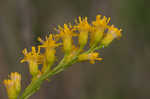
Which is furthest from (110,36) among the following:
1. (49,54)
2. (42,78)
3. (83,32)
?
(42,78)

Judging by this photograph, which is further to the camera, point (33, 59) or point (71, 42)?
point (33, 59)

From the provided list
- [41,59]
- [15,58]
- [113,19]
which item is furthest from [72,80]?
[41,59]

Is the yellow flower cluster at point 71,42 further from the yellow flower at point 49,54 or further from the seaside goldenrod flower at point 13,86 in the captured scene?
the seaside goldenrod flower at point 13,86

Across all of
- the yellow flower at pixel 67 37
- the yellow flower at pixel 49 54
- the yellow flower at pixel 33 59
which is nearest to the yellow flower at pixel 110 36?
the yellow flower at pixel 67 37

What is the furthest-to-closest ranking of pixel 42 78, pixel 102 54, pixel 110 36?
pixel 102 54
pixel 110 36
pixel 42 78

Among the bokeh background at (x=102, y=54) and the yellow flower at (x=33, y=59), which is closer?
the yellow flower at (x=33, y=59)

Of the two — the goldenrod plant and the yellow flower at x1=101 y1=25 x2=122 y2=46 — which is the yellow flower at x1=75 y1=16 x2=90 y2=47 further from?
the yellow flower at x1=101 y1=25 x2=122 y2=46

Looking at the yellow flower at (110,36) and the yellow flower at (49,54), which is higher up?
the yellow flower at (110,36)

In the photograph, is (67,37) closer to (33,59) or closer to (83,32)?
(83,32)
